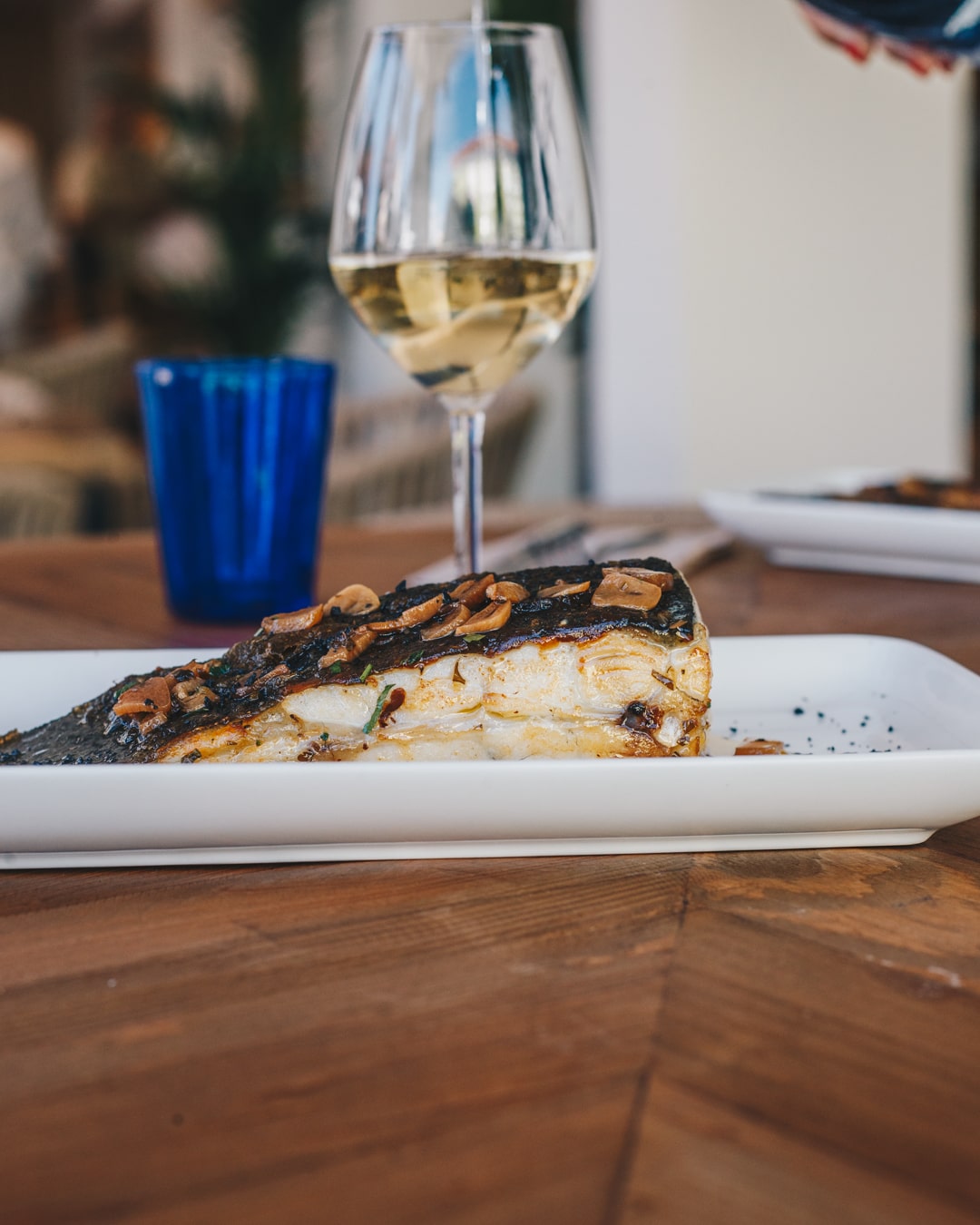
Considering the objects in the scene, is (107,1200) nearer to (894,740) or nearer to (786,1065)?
(786,1065)

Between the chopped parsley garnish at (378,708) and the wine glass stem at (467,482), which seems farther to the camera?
the wine glass stem at (467,482)

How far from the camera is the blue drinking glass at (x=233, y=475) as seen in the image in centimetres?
107

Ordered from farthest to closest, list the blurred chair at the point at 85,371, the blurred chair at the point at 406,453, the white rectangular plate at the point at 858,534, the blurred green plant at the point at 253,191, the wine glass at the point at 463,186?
1. the blurred chair at the point at 85,371
2. the blurred green plant at the point at 253,191
3. the blurred chair at the point at 406,453
4. the white rectangular plate at the point at 858,534
5. the wine glass at the point at 463,186

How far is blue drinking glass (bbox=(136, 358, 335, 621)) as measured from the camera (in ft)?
3.50

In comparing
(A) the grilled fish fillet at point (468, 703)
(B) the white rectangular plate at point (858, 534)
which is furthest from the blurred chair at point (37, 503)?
(A) the grilled fish fillet at point (468, 703)

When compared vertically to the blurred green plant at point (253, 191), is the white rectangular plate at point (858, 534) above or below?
below

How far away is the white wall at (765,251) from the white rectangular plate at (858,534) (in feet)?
7.45

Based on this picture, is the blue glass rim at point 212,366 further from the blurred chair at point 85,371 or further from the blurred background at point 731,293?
the blurred chair at point 85,371

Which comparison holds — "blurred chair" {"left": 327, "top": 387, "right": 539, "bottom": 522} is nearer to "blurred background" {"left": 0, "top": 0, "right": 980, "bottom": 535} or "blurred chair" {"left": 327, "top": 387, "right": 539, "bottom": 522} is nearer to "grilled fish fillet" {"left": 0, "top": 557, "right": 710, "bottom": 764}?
"blurred background" {"left": 0, "top": 0, "right": 980, "bottom": 535}

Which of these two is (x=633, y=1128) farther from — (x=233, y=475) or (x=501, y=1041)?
(x=233, y=475)

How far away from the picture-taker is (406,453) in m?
2.99

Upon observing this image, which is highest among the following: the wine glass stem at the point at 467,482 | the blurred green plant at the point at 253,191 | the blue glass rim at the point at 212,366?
the blurred green plant at the point at 253,191

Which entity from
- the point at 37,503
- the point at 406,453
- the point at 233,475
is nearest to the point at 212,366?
the point at 233,475

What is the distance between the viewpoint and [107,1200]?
0.37 metres
